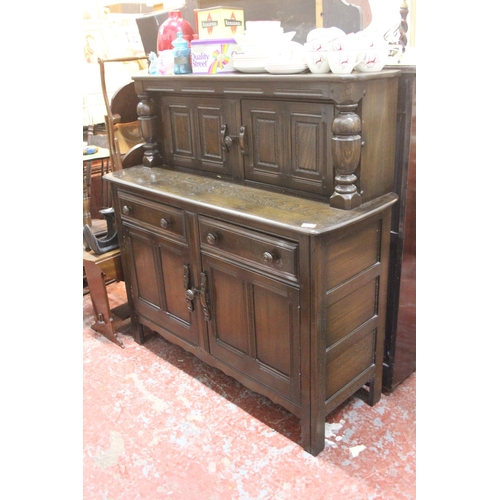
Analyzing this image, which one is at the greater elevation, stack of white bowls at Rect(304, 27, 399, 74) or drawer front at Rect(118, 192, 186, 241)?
stack of white bowls at Rect(304, 27, 399, 74)

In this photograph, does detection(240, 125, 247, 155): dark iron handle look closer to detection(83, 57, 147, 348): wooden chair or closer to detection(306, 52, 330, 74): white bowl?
detection(306, 52, 330, 74): white bowl

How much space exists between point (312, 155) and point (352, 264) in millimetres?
448

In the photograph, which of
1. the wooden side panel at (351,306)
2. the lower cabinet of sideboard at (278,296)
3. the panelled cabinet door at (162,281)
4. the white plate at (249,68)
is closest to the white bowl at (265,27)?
the white plate at (249,68)

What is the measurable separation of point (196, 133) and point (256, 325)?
97cm

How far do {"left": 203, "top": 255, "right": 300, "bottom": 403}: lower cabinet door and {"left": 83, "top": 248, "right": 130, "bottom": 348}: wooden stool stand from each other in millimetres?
792

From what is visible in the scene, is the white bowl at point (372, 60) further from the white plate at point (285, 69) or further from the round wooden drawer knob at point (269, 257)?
the round wooden drawer knob at point (269, 257)

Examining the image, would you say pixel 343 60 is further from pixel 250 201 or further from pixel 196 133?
pixel 196 133

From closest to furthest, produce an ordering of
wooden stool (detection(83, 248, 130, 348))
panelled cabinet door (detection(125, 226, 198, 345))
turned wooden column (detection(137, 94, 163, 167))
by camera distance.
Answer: panelled cabinet door (detection(125, 226, 198, 345)) < turned wooden column (detection(137, 94, 163, 167)) < wooden stool (detection(83, 248, 130, 348))

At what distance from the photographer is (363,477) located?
187 cm

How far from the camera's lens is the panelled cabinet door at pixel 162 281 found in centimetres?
234

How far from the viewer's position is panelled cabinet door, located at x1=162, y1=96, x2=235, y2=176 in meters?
2.24

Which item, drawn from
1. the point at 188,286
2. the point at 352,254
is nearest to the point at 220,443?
the point at 188,286

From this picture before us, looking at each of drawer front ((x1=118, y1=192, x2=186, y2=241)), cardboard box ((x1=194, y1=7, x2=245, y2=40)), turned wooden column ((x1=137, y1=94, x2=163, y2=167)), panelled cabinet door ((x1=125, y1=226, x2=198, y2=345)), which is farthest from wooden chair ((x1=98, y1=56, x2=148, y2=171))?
cardboard box ((x1=194, y1=7, x2=245, y2=40))

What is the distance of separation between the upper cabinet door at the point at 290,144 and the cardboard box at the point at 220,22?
448 mm
